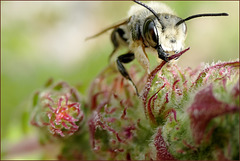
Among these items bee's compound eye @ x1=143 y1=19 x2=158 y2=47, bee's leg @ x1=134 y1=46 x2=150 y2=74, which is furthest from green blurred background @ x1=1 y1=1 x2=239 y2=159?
bee's compound eye @ x1=143 y1=19 x2=158 y2=47

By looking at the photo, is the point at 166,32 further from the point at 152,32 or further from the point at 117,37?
the point at 117,37

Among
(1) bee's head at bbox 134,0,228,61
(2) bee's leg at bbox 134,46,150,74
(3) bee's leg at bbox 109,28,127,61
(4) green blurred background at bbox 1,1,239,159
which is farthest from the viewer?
(4) green blurred background at bbox 1,1,239,159

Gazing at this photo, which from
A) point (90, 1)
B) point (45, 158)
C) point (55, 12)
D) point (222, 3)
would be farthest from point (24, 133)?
point (222, 3)

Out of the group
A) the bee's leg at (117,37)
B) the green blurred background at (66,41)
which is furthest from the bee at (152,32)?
the green blurred background at (66,41)

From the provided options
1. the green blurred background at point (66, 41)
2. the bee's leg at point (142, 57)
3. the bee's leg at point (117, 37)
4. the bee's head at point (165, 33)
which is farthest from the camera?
the green blurred background at point (66, 41)

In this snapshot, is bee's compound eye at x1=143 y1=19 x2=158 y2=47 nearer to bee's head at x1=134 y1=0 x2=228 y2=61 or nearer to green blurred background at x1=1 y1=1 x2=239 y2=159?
bee's head at x1=134 y1=0 x2=228 y2=61

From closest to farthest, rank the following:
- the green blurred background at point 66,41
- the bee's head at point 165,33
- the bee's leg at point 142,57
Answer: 1. the bee's head at point 165,33
2. the bee's leg at point 142,57
3. the green blurred background at point 66,41

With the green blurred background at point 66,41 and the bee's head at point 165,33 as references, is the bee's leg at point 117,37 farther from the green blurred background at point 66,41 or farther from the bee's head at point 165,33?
the green blurred background at point 66,41

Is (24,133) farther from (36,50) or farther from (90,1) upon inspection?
(90,1)
